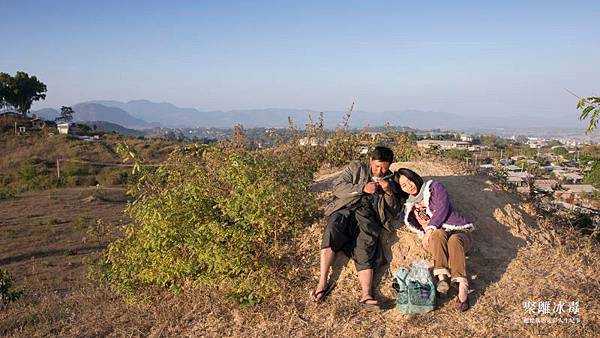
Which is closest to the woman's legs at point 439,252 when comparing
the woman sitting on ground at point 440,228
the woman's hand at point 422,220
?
the woman sitting on ground at point 440,228

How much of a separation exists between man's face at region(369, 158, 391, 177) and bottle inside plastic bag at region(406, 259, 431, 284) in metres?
0.96

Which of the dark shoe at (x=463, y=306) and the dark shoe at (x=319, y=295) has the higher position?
the dark shoe at (x=463, y=306)

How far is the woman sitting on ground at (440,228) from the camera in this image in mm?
4516

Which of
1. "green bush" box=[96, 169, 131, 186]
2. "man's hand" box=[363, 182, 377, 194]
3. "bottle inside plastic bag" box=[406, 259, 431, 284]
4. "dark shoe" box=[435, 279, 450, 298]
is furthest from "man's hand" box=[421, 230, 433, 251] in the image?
"green bush" box=[96, 169, 131, 186]

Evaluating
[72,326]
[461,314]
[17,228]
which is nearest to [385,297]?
[461,314]

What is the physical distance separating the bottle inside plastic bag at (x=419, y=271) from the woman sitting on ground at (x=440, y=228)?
11 centimetres

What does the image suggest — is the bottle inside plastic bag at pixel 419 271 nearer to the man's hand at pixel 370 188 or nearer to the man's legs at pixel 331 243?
the man's legs at pixel 331 243

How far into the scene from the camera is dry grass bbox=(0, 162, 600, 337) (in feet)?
13.9

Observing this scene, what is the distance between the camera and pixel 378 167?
5.09 metres

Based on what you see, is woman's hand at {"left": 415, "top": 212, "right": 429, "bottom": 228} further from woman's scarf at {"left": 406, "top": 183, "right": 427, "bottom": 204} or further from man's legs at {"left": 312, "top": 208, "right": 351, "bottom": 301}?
man's legs at {"left": 312, "top": 208, "right": 351, "bottom": 301}

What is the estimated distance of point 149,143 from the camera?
39.6m

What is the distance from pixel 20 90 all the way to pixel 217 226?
5126cm

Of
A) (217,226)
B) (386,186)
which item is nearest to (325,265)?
(386,186)

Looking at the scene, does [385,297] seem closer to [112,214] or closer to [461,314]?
[461,314]
